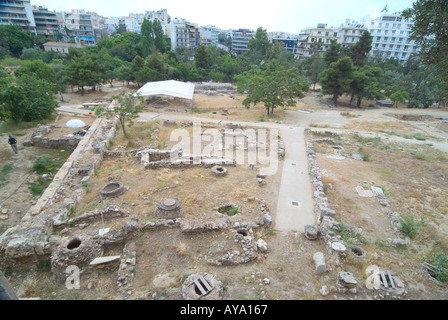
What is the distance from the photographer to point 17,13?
61312mm

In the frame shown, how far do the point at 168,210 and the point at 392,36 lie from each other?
71367 millimetres

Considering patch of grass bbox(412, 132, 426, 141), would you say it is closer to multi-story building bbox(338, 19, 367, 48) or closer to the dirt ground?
the dirt ground

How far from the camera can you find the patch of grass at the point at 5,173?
11736 mm

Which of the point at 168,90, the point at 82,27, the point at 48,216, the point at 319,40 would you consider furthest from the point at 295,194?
the point at 82,27

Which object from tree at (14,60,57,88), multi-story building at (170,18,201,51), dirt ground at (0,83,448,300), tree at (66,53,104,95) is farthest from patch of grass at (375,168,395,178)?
multi-story building at (170,18,201,51)

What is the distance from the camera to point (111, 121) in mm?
19875

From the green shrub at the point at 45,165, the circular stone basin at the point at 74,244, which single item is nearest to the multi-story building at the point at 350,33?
Answer: the green shrub at the point at 45,165

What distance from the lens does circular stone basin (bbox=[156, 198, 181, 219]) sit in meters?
8.79

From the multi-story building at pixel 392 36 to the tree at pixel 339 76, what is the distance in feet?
113

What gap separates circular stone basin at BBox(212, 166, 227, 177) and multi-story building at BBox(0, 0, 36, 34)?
79.8 metres

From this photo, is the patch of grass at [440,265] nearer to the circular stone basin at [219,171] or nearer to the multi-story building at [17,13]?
the circular stone basin at [219,171]

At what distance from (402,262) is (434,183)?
863 centimetres

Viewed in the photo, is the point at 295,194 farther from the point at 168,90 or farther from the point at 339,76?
the point at 339,76
